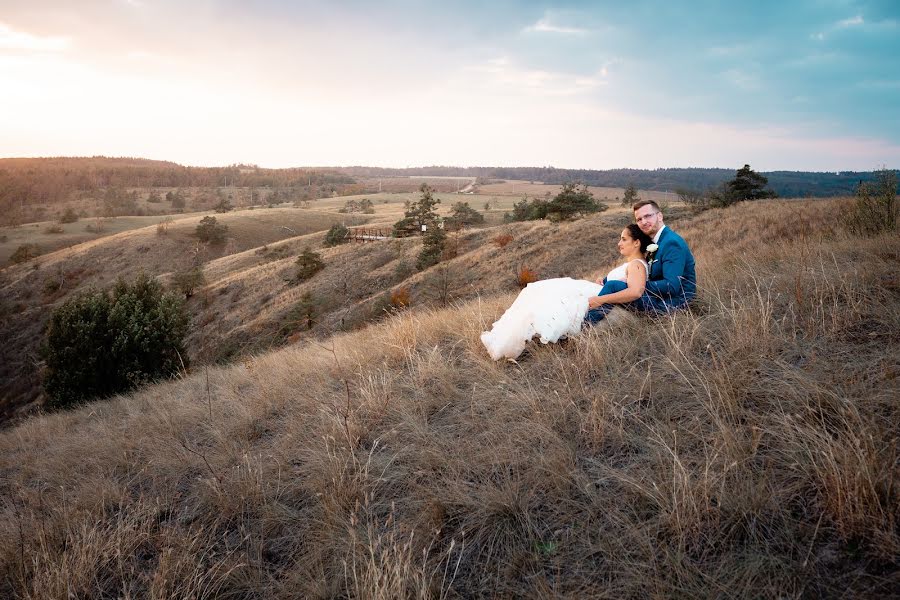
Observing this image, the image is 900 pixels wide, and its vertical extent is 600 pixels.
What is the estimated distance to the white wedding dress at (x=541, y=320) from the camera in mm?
4609

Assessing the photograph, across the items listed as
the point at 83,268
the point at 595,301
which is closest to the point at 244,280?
the point at 83,268

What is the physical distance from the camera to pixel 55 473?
492 cm

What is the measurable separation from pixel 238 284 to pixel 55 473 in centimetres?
3948

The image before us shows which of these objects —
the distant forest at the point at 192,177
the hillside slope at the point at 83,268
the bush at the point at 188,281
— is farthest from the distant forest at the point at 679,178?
the hillside slope at the point at 83,268

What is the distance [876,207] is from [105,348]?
21.7m

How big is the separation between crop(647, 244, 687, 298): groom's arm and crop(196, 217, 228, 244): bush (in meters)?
72.1

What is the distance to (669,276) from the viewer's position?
484cm

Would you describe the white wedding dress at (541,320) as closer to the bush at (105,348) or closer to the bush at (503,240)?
the bush at (105,348)

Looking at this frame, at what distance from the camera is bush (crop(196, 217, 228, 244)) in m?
65.1

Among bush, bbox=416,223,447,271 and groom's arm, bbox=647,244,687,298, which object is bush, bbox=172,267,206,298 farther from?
groom's arm, bbox=647,244,687,298

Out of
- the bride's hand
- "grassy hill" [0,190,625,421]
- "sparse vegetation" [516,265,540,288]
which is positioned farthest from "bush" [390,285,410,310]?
the bride's hand

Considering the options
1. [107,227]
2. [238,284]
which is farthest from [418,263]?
[107,227]

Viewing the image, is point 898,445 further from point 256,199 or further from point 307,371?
point 256,199

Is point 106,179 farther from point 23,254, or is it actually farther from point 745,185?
point 745,185
